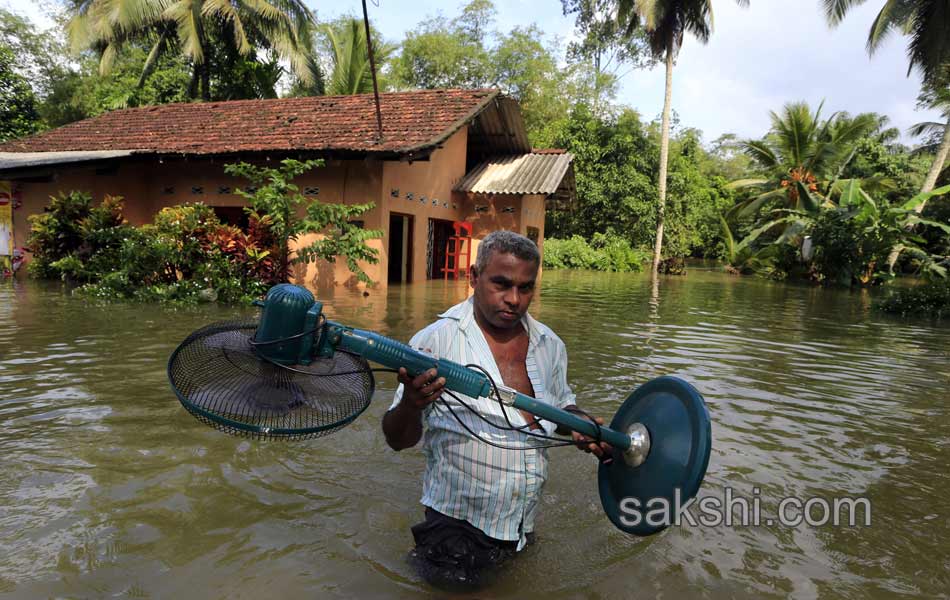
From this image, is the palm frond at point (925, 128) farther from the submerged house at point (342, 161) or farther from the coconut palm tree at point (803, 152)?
the submerged house at point (342, 161)

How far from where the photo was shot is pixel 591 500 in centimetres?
343

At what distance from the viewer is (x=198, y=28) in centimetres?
2067

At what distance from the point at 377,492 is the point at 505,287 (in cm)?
183

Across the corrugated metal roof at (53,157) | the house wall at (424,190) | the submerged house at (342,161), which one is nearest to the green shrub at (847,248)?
the submerged house at (342,161)

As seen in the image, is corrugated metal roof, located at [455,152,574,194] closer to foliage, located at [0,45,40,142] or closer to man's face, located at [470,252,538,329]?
man's face, located at [470,252,538,329]

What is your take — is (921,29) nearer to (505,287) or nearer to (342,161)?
(342,161)

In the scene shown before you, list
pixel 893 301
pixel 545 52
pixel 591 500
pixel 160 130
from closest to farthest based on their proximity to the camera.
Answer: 1. pixel 591 500
2. pixel 893 301
3. pixel 160 130
4. pixel 545 52

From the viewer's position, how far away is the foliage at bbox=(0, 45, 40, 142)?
24.2 metres

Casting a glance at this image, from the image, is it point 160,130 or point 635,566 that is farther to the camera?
point 160,130

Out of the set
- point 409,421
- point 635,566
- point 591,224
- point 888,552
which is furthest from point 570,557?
point 591,224

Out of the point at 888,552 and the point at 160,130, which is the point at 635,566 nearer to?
the point at 888,552

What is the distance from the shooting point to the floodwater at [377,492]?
251 centimetres

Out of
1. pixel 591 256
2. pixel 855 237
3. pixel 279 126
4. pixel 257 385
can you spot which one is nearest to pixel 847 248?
pixel 855 237

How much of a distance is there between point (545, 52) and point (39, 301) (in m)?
31.1
